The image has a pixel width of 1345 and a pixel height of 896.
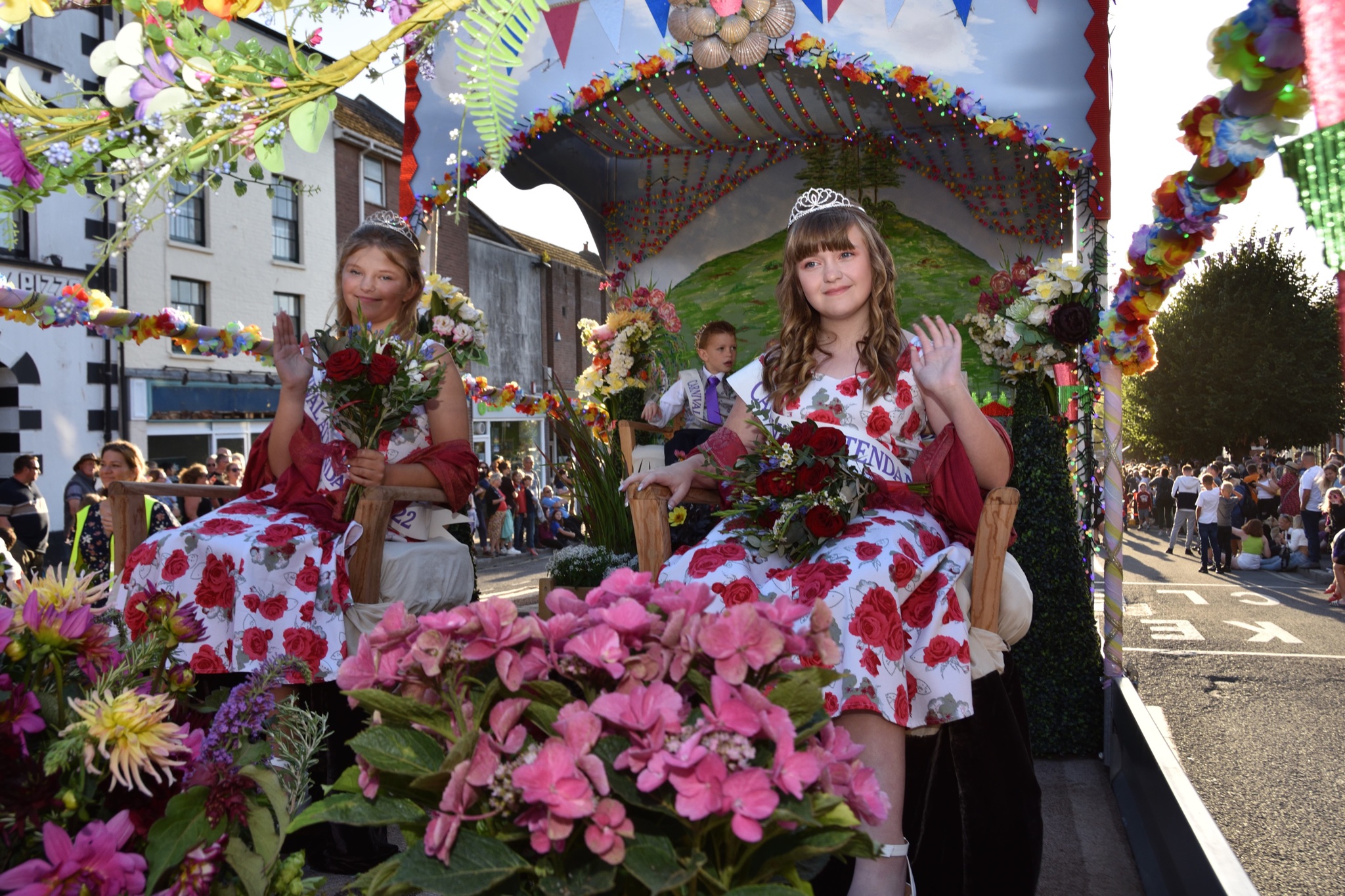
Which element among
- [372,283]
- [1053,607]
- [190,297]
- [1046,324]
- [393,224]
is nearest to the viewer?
[372,283]

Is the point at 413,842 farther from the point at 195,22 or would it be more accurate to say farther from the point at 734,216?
the point at 734,216

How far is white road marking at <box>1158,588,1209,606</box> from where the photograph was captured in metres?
11.3

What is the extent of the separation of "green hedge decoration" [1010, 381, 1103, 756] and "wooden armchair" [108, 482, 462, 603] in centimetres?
273

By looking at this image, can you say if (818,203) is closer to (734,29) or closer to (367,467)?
(367,467)

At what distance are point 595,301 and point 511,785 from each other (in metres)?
29.9

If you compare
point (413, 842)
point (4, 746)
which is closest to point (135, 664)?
point (4, 746)

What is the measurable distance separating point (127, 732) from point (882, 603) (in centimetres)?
156

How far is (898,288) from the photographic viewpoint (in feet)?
26.7

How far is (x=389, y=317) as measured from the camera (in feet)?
11.7

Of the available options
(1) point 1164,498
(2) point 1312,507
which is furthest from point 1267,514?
(1) point 1164,498

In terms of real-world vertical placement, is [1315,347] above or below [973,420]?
above

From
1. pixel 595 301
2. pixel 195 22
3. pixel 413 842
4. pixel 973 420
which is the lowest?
pixel 413 842

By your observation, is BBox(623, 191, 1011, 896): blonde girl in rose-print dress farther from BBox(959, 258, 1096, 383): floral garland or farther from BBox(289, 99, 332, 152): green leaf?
BBox(959, 258, 1096, 383): floral garland

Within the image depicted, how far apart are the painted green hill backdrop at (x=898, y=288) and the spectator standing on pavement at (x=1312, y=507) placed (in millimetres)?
9188
